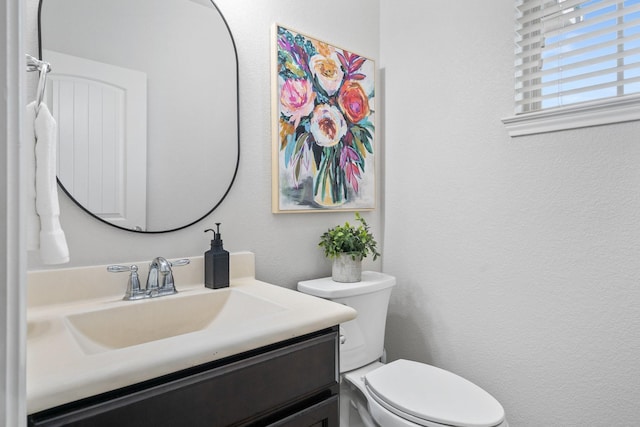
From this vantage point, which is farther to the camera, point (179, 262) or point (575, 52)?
point (575, 52)

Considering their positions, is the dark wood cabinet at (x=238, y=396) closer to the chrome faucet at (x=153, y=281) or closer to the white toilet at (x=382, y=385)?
the white toilet at (x=382, y=385)

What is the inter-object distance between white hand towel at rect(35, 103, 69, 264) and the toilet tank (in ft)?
2.79

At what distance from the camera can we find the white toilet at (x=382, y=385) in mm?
1071

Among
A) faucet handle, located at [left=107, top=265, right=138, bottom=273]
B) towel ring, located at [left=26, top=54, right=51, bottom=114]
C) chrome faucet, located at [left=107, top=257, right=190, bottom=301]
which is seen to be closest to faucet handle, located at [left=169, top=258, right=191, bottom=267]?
chrome faucet, located at [left=107, top=257, right=190, bottom=301]

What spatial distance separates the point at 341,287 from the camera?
1.36 meters

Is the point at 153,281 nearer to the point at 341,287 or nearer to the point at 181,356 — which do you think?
the point at 181,356

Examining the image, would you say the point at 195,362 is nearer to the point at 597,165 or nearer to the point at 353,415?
the point at 353,415

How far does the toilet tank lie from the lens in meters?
1.35

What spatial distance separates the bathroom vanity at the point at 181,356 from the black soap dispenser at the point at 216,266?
29mm

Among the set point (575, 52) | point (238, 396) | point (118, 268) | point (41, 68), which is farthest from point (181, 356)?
point (575, 52)

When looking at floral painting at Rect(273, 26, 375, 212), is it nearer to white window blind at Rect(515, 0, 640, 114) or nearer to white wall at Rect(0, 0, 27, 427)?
white window blind at Rect(515, 0, 640, 114)

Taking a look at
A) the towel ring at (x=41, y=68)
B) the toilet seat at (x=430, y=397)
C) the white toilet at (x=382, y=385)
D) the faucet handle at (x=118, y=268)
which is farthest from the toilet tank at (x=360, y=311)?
the towel ring at (x=41, y=68)

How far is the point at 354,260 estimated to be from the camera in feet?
4.75

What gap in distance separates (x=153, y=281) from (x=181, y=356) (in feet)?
1.57
